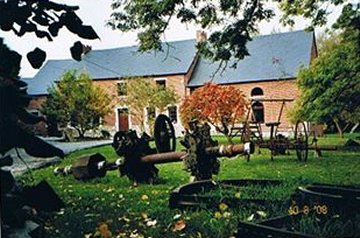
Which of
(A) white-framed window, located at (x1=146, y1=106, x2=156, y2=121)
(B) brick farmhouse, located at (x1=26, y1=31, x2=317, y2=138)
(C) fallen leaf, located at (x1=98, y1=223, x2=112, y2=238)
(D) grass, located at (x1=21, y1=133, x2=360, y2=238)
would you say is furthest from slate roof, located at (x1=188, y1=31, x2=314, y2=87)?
(C) fallen leaf, located at (x1=98, y1=223, x2=112, y2=238)

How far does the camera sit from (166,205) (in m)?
1.60

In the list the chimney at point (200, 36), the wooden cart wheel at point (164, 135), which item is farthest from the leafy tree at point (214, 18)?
the wooden cart wheel at point (164, 135)

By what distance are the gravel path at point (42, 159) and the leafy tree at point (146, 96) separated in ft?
0.56

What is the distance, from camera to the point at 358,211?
4.58 feet

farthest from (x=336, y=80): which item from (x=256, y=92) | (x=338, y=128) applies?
(x=256, y=92)

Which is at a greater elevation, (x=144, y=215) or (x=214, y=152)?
(x=214, y=152)

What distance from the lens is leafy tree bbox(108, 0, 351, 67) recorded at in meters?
1.49

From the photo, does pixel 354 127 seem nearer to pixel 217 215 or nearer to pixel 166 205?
pixel 217 215

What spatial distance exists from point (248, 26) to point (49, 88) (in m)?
0.65

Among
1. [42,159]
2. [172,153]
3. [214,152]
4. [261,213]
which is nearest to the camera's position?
[42,159]

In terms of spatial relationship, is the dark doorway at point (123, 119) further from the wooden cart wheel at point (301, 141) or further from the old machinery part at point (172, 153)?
the wooden cart wheel at point (301, 141)

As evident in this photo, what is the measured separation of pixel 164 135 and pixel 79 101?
288 mm

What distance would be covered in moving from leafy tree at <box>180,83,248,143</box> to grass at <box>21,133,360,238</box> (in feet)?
0.49

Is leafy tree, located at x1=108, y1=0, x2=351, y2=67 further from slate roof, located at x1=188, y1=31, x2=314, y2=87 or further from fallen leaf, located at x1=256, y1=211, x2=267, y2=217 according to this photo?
fallen leaf, located at x1=256, y1=211, x2=267, y2=217
